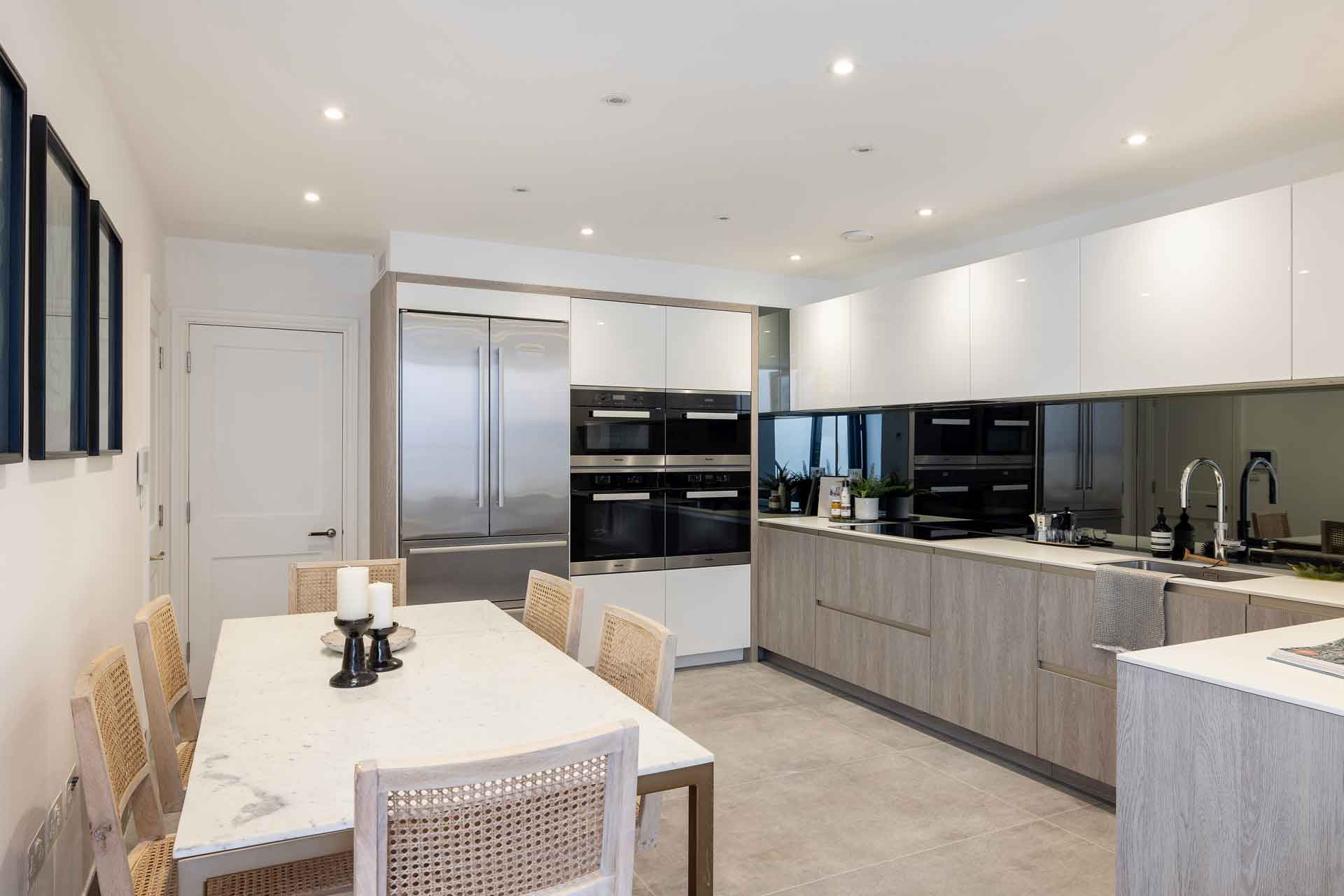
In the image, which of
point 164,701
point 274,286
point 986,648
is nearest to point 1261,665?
point 986,648

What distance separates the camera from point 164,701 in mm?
2088

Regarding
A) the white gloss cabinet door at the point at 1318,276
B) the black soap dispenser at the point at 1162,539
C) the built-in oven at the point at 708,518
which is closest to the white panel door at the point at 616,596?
the built-in oven at the point at 708,518

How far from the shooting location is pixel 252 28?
2303 millimetres

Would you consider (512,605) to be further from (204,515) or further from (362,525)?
(204,515)

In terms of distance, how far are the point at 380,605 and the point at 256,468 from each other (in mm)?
2991

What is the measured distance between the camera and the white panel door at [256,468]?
459 cm

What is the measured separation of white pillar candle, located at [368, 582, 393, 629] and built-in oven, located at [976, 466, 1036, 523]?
320 centimetres

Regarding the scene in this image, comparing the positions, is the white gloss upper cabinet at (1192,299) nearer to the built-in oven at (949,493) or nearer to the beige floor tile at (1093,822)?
the built-in oven at (949,493)

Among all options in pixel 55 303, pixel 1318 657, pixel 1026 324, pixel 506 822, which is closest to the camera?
pixel 506 822

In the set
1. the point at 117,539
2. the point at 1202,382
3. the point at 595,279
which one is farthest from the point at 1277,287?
the point at 117,539

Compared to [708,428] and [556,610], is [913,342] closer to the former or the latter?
[708,428]

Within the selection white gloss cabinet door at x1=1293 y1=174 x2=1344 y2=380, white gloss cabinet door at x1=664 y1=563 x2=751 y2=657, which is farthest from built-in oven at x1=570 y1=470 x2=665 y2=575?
white gloss cabinet door at x1=1293 y1=174 x2=1344 y2=380

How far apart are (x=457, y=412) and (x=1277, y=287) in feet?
11.6

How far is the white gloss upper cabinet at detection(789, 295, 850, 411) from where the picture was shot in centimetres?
491
